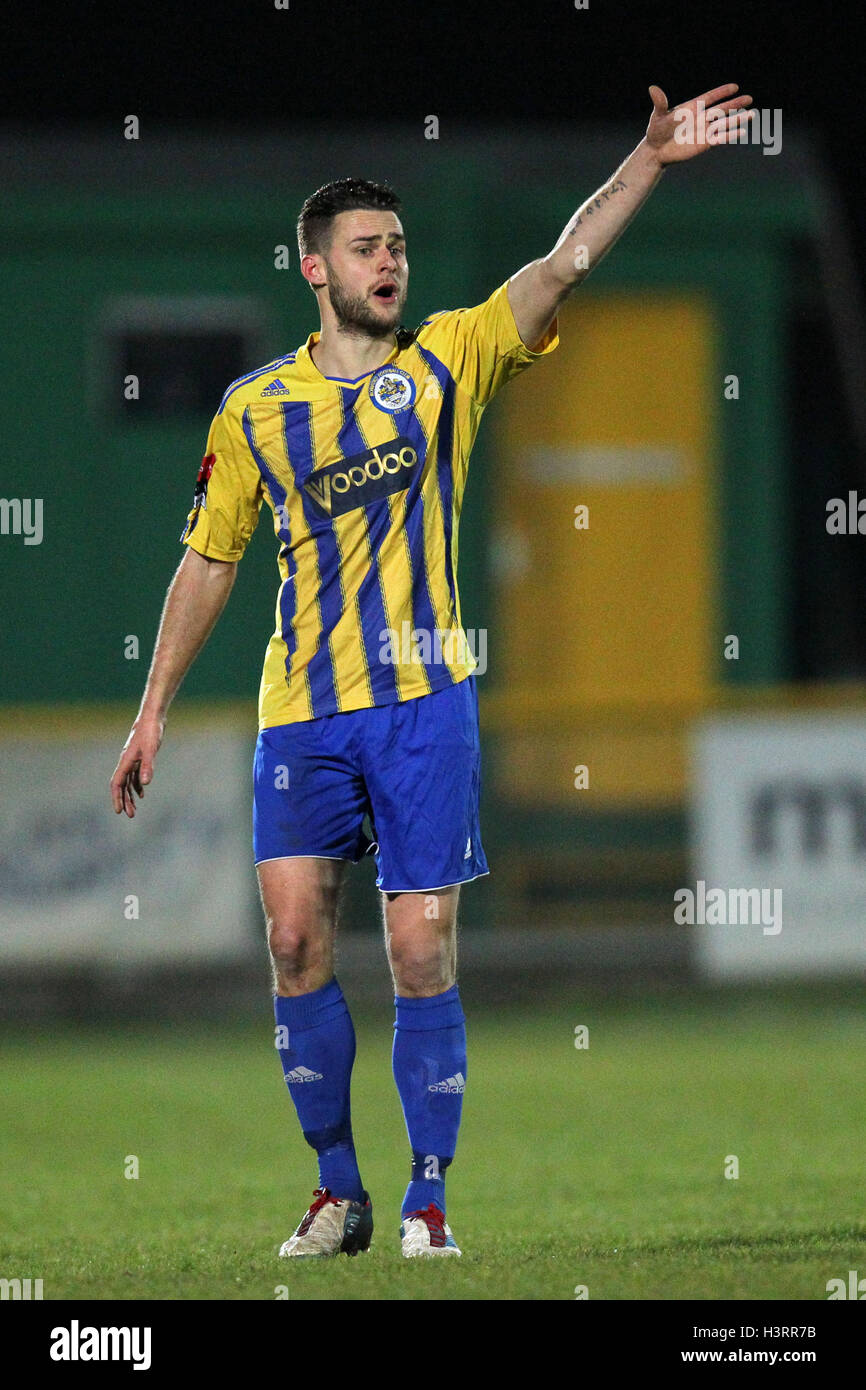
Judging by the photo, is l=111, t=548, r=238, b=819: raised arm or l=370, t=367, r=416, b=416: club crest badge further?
l=111, t=548, r=238, b=819: raised arm

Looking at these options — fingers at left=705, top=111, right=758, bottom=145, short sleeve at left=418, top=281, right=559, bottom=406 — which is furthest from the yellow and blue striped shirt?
fingers at left=705, top=111, right=758, bottom=145

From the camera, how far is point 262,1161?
7.23 meters

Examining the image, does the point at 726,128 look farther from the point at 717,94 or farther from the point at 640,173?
the point at 640,173

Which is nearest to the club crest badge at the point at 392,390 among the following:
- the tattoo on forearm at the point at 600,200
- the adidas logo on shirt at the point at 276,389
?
the adidas logo on shirt at the point at 276,389

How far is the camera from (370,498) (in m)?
5.07

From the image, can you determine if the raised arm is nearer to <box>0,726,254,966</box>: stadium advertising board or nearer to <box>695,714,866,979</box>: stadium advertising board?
<box>0,726,254,966</box>: stadium advertising board

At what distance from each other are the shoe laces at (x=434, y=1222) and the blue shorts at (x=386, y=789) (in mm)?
737

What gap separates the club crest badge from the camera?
16.8ft

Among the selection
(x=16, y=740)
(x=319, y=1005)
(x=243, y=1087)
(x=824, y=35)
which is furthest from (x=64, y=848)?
(x=824, y=35)

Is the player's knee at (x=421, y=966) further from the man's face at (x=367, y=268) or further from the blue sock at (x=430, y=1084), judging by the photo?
the man's face at (x=367, y=268)

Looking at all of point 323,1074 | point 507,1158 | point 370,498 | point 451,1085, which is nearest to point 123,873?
point 507,1158

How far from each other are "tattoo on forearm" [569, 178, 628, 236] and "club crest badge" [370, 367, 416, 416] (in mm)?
524

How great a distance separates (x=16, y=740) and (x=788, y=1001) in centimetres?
403

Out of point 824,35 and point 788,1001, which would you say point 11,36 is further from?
point 788,1001
